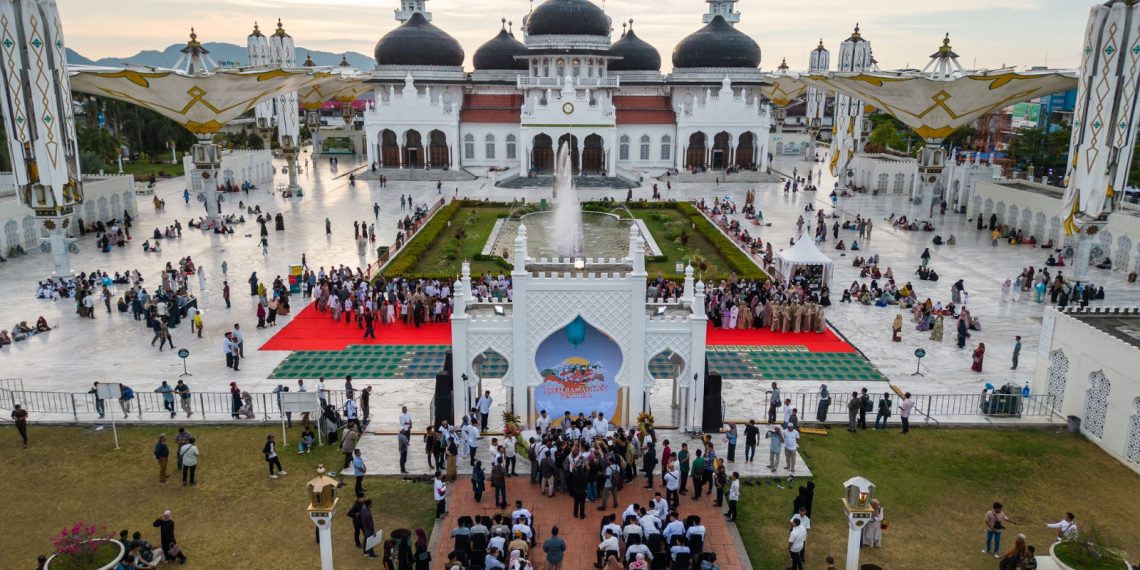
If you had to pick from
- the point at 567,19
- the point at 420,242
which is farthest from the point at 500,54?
the point at 420,242

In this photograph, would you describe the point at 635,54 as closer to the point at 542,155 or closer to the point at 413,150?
the point at 542,155

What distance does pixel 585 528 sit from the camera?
484 inches

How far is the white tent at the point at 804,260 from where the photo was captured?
2636 cm

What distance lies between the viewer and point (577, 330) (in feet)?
48.8

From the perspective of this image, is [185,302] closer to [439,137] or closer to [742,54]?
[439,137]

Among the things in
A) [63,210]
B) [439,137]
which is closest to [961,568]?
[63,210]

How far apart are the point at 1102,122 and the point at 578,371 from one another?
21698 millimetres

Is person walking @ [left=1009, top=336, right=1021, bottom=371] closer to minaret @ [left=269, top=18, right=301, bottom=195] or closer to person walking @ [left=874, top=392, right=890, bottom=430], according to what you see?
person walking @ [left=874, top=392, right=890, bottom=430]

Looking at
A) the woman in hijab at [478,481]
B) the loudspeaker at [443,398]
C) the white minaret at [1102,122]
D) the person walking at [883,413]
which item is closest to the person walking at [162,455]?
the loudspeaker at [443,398]

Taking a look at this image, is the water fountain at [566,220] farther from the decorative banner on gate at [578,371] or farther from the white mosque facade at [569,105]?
the decorative banner on gate at [578,371]

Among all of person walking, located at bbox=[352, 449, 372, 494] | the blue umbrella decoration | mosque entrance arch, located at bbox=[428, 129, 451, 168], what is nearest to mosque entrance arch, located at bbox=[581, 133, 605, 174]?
mosque entrance arch, located at bbox=[428, 129, 451, 168]

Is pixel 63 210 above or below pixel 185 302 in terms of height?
above

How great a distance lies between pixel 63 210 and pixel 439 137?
3366 centimetres

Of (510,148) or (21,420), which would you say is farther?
(510,148)
